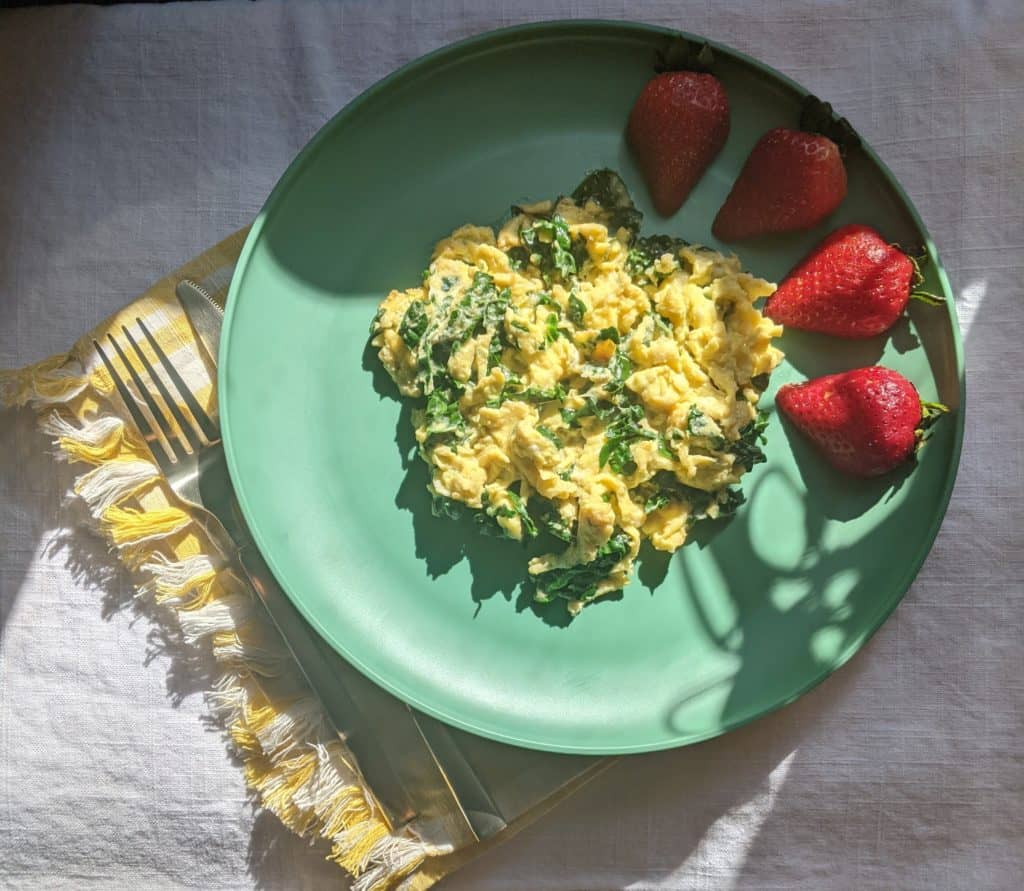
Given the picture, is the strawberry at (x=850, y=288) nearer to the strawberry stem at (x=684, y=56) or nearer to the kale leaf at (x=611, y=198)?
the kale leaf at (x=611, y=198)

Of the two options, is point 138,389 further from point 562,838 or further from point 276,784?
point 562,838

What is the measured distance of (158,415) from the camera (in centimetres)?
223

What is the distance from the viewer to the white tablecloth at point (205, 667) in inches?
92.7

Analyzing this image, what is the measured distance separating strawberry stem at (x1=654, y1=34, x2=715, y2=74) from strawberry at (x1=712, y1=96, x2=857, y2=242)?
0.21 meters

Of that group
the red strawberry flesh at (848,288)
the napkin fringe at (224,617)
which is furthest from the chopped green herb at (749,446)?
the napkin fringe at (224,617)

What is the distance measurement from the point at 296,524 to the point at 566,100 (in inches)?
44.8

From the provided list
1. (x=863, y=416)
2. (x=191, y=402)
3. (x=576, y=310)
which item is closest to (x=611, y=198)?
(x=576, y=310)

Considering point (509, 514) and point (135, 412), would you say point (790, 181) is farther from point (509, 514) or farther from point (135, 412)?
point (135, 412)

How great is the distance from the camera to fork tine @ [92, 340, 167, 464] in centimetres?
222

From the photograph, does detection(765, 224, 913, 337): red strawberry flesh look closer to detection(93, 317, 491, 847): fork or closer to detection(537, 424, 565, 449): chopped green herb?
detection(537, 424, 565, 449): chopped green herb

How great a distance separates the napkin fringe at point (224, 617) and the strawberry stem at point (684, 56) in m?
1.47

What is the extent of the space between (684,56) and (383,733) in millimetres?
1673

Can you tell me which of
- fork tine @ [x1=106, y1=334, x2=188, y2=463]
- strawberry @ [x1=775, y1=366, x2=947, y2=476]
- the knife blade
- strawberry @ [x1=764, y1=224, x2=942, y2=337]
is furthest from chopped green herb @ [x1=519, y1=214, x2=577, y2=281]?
fork tine @ [x1=106, y1=334, x2=188, y2=463]

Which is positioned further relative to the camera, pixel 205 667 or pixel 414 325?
pixel 205 667
